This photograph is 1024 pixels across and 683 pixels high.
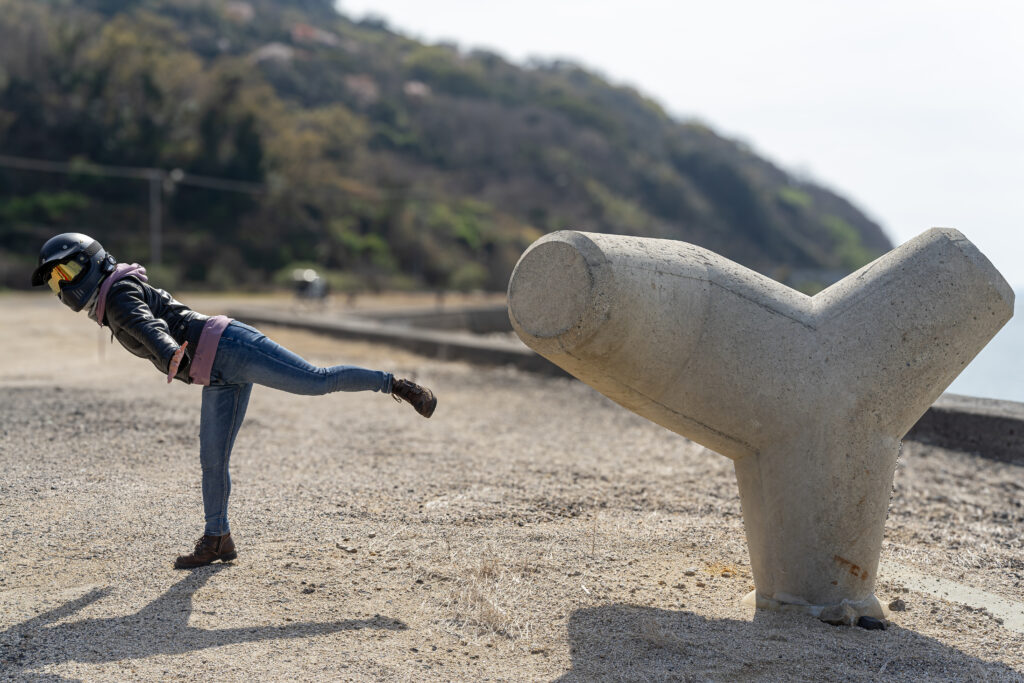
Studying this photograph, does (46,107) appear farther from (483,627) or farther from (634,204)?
(483,627)

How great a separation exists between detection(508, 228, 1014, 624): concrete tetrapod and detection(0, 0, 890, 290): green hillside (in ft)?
87.0

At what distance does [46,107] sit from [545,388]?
37.1m

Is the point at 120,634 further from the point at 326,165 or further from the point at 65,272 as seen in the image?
the point at 326,165

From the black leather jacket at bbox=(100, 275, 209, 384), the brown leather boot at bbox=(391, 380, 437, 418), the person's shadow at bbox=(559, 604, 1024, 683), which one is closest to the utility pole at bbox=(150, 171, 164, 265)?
the black leather jacket at bbox=(100, 275, 209, 384)

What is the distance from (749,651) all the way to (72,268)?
3143 millimetres

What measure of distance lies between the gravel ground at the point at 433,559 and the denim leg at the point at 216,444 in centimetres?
24

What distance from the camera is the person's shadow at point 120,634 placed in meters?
3.00

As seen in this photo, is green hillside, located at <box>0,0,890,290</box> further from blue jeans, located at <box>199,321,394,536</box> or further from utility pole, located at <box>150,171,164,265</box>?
blue jeans, located at <box>199,321,394,536</box>

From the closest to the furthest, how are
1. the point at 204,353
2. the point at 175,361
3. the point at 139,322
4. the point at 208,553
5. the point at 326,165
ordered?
the point at 175,361 → the point at 139,322 → the point at 204,353 → the point at 208,553 → the point at 326,165

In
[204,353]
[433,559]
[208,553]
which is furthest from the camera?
[433,559]

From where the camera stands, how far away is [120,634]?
321cm

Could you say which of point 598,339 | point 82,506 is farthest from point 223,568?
point 598,339

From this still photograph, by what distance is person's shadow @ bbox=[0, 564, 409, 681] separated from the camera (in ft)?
9.85

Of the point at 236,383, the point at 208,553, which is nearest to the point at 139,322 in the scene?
the point at 236,383
